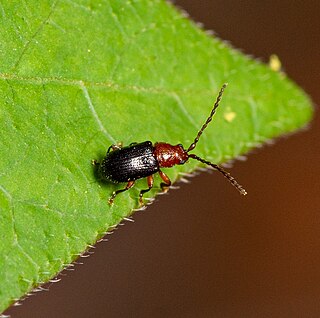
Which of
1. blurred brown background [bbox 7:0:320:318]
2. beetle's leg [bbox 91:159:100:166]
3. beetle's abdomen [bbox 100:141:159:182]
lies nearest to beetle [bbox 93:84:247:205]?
beetle's abdomen [bbox 100:141:159:182]

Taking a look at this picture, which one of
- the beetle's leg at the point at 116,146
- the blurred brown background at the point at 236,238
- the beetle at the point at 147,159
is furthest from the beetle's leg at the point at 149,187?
the blurred brown background at the point at 236,238

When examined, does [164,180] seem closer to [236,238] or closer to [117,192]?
[117,192]

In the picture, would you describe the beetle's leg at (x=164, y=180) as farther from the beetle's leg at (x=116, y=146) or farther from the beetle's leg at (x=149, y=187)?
the beetle's leg at (x=116, y=146)

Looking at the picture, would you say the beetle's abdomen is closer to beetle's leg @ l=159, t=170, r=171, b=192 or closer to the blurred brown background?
beetle's leg @ l=159, t=170, r=171, b=192

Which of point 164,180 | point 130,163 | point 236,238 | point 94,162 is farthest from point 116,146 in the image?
point 236,238

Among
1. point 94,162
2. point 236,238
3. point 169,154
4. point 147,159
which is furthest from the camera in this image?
point 236,238

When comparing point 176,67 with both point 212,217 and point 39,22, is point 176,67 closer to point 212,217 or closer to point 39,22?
point 39,22
